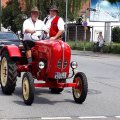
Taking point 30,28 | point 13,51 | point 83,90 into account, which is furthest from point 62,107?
point 30,28

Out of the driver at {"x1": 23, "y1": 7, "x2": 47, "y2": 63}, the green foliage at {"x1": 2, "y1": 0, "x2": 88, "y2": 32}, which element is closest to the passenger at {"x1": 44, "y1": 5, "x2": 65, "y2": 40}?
the driver at {"x1": 23, "y1": 7, "x2": 47, "y2": 63}

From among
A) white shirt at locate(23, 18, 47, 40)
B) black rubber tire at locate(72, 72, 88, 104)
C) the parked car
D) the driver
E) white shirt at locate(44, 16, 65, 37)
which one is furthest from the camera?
the parked car

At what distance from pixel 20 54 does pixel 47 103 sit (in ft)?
5.20

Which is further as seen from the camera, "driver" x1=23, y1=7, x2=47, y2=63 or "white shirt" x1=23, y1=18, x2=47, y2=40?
"white shirt" x1=23, y1=18, x2=47, y2=40

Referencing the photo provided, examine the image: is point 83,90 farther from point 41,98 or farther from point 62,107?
point 41,98

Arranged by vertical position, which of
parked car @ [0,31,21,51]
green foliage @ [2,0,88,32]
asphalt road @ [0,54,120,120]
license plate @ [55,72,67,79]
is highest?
green foliage @ [2,0,88,32]

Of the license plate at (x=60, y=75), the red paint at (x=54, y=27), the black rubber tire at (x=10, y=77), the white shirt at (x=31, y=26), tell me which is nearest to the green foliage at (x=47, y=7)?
the white shirt at (x=31, y=26)

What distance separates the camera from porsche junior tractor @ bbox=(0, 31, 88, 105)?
9.82 metres

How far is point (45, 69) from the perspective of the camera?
10.1 meters

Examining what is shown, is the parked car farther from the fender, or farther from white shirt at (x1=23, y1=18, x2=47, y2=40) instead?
white shirt at (x1=23, y1=18, x2=47, y2=40)

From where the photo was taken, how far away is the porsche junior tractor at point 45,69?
9.82 metres

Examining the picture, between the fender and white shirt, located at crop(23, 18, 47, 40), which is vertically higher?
white shirt, located at crop(23, 18, 47, 40)

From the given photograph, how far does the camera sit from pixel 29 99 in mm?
9711

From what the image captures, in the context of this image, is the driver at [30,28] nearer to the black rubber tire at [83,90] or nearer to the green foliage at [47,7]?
the black rubber tire at [83,90]
